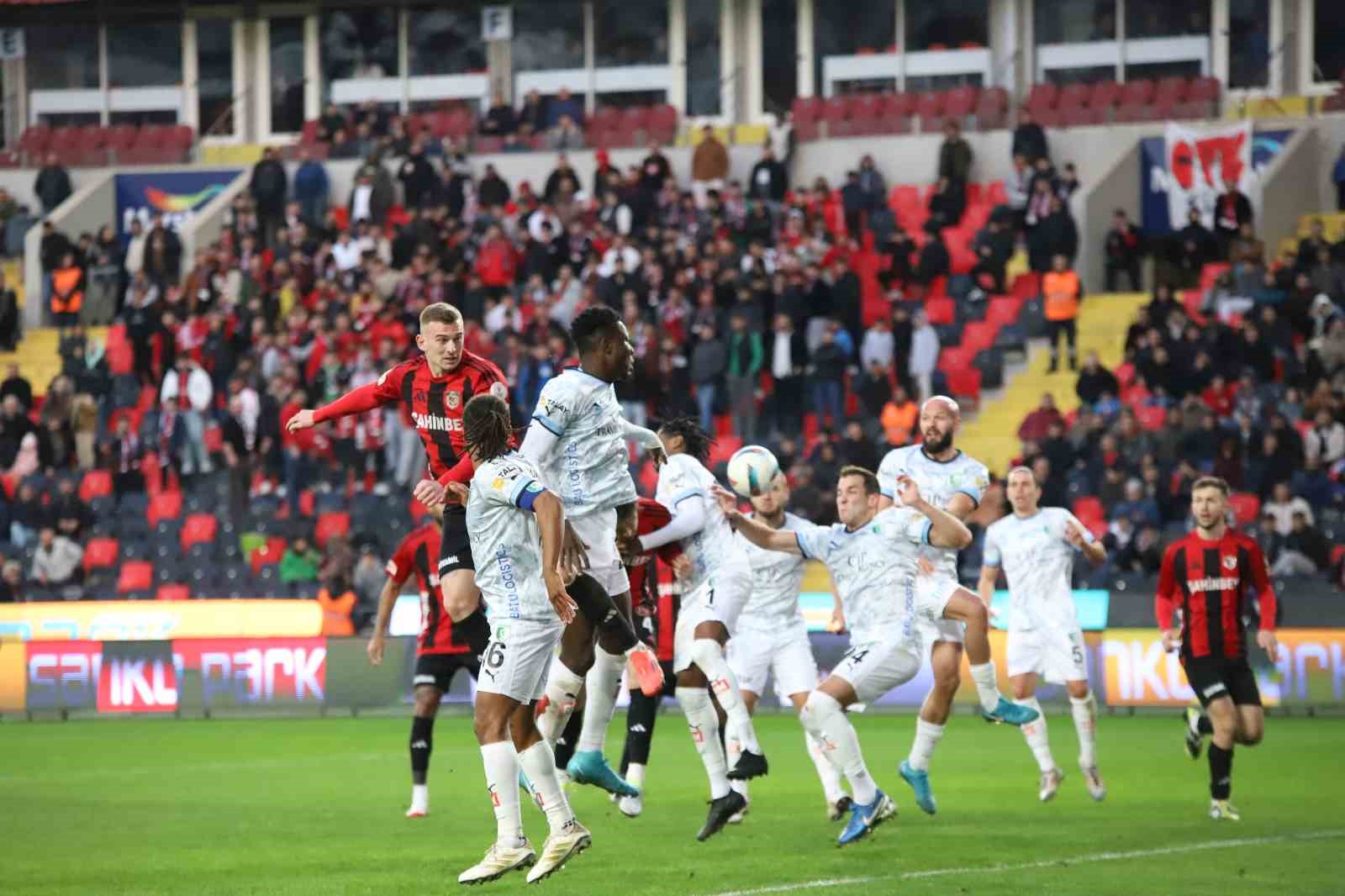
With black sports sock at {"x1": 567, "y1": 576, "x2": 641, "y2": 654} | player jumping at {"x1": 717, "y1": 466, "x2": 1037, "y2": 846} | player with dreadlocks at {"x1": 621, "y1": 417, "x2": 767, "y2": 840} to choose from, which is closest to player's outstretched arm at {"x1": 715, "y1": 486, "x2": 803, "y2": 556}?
player jumping at {"x1": 717, "y1": 466, "x2": 1037, "y2": 846}

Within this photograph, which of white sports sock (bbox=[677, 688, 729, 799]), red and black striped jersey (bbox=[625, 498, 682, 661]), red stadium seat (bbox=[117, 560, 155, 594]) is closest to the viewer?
red and black striped jersey (bbox=[625, 498, 682, 661])

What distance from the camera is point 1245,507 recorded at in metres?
25.0

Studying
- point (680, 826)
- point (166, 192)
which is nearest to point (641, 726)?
point (680, 826)

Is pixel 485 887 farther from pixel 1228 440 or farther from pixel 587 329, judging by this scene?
pixel 1228 440

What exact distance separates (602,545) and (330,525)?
1807 centimetres

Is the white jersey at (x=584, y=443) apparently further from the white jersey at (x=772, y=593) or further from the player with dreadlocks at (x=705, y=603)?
the white jersey at (x=772, y=593)

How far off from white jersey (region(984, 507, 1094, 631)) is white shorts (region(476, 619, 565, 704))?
673 centimetres

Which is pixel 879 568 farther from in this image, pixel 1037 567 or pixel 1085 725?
pixel 1037 567

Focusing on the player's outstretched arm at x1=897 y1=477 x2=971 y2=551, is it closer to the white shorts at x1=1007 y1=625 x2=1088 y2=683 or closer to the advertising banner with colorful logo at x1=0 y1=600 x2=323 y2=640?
the white shorts at x1=1007 y1=625 x2=1088 y2=683

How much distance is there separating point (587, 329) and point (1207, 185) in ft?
71.7

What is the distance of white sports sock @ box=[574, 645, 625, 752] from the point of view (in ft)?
41.0

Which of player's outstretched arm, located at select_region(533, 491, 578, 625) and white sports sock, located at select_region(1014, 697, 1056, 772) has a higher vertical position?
player's outstretched arm, located at select_region(533, 491, 578, 625)

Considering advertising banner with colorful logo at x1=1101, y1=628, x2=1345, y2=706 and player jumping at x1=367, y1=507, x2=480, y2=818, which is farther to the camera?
advertising banner with colorful logo at x1=1101, y1=628, x2=1345, y2=706

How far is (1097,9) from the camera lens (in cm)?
3797
